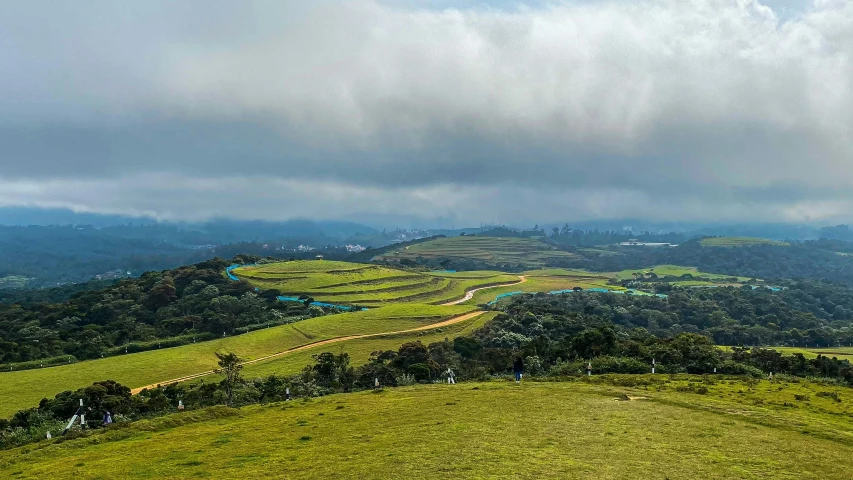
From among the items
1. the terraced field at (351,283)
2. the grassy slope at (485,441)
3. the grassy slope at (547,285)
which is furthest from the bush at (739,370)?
the grassy slope at (547,285)

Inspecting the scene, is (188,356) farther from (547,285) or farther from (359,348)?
(547,285)

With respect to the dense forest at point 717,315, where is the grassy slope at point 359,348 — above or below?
above

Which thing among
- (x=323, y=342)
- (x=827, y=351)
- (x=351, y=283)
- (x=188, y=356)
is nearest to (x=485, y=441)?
(x=323, y=342)

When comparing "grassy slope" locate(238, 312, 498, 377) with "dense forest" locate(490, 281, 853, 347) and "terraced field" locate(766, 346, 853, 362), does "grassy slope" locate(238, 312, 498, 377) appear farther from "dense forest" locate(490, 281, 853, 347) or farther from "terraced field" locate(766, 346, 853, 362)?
"terraced field" locate(766, 346, 853, 362)

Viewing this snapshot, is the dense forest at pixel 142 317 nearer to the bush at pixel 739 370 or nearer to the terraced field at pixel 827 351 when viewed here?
the bush at pixel 739 370

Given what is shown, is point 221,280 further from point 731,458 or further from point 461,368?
point 731,458
